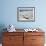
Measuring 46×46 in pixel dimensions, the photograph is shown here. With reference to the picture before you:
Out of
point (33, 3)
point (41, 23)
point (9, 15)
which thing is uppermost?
point (33, 3)

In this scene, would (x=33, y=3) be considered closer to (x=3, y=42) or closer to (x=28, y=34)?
(x=28, y=34)

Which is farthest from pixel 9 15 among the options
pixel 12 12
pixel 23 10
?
pixel 23 10

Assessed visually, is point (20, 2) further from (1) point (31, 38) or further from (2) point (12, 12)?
(1) point (31, 38)

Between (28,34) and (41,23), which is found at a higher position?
(41,23)

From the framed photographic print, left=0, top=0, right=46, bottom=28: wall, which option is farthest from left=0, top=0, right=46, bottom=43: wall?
the framed photographic print

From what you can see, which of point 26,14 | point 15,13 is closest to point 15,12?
point 15,13

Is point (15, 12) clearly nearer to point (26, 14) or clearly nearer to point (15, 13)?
point (15, 13)

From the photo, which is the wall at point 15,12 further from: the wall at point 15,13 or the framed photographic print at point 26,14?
the framed photographic print at point 26,14

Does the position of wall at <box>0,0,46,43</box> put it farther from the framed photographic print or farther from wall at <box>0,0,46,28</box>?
the framed photographic print

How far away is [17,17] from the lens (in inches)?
173

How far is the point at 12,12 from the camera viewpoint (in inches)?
173

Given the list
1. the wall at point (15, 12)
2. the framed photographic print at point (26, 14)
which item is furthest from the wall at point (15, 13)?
the framed photographic print at point (26, 14)

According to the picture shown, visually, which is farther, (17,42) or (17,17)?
(17,17)

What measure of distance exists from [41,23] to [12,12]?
3.43 feet
